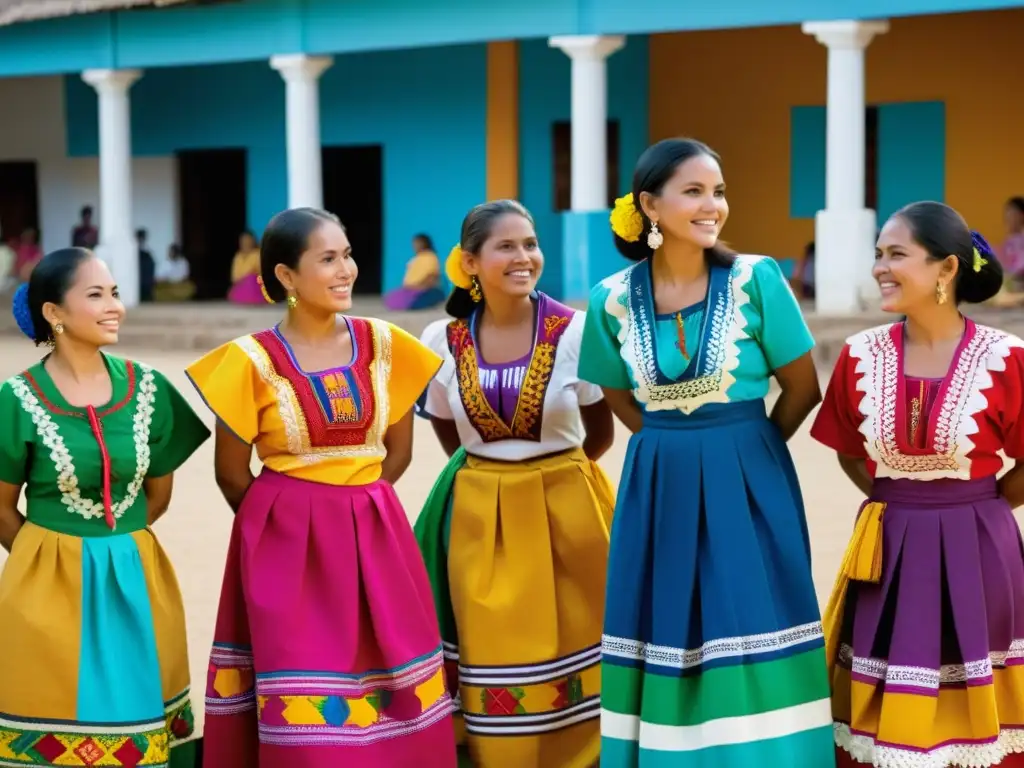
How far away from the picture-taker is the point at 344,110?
734 inches

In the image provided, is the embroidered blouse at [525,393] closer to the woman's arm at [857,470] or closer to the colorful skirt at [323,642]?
the colorful skirt at [323,642]

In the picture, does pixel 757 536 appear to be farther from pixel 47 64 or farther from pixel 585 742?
pixel 47 64

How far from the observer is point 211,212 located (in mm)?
21328

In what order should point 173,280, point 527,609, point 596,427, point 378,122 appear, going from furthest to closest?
point 173,280
point 378,122
point 596,427
point 527,609

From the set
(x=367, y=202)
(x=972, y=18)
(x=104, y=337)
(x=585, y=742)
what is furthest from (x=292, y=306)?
(x=367, y=202)

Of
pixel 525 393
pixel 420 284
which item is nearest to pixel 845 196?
pixel 420 284

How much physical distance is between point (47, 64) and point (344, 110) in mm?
3422

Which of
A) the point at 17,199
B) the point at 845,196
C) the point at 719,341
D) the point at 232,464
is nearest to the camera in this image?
the point at 719,341

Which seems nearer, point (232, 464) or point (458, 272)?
point (232, 464)

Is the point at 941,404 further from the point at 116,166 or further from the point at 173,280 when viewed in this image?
the point at 173,280

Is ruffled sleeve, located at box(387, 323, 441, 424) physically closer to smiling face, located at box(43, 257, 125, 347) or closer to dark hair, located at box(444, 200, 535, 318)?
dark hair, located at box(444, 200, 535, 318)

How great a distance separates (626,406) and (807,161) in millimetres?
13328

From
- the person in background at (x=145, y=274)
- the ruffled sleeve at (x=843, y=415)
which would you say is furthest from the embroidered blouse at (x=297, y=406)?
the person in background at (x=145, y=274)

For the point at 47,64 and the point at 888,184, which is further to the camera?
the point at 47,64
